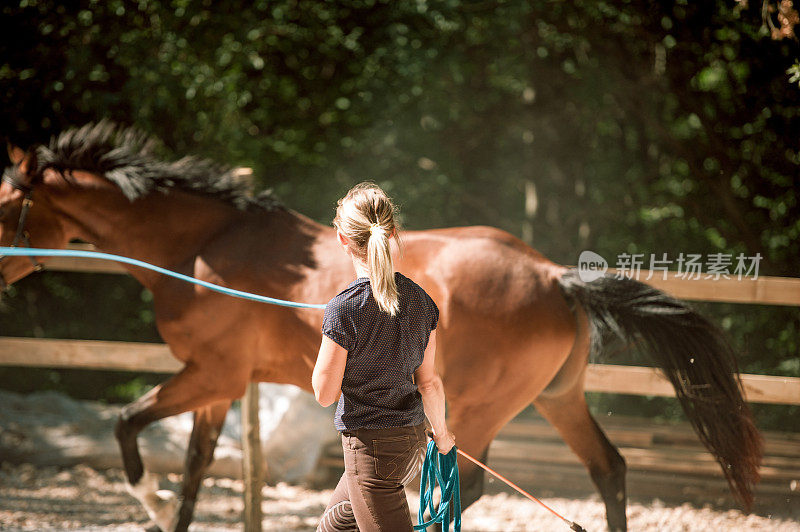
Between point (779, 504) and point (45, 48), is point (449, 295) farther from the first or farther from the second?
point (45, 48)

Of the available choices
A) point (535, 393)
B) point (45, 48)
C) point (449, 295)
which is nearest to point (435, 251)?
point (449, 295)

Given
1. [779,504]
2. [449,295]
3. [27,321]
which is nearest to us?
[449,295]

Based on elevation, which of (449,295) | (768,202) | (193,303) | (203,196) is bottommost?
(193,303)

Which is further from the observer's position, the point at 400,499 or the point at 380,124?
the point at 380,124

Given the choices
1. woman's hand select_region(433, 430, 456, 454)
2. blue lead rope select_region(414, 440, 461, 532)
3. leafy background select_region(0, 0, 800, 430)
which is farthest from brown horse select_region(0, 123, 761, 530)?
leafy background select_region(0, 0, 800, 430)

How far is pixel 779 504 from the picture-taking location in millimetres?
4277

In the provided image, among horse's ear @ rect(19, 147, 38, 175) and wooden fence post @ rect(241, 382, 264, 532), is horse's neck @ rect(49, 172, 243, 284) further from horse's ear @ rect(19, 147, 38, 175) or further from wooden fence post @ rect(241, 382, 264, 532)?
wooden fence post @ rect(241, 382, 264, 532)

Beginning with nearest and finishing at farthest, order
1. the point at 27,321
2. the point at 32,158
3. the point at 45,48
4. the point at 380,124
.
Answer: the point at 32,158, the point at 45,48, the point at 380,124, the point at 27,321

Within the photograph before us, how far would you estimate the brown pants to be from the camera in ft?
6.21

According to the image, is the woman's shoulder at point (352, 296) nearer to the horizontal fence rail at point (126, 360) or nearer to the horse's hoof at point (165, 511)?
the horse's hoof at point (165, 511)

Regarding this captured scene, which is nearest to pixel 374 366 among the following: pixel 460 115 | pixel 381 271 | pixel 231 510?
pixel 381 271

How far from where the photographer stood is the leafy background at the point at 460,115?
5184mm

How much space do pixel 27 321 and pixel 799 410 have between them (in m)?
7.02

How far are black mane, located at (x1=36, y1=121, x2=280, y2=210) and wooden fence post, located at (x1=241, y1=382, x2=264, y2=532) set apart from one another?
1065 millimetres
